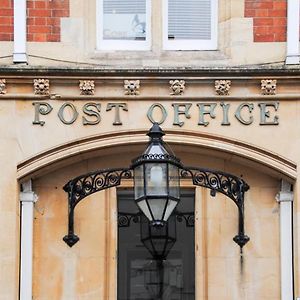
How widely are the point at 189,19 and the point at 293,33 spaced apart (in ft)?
4.03

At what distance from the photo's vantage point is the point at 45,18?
15.0 meters

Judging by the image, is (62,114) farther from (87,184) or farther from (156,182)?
(156,182)

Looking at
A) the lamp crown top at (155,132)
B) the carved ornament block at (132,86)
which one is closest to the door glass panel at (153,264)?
the carved ornament block at (132,86)

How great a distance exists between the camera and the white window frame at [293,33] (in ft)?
48.4

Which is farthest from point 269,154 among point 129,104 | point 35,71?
point 35,71

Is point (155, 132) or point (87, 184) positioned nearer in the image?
point (155, 132)

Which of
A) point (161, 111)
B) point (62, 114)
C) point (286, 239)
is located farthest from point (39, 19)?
point (286, 239)

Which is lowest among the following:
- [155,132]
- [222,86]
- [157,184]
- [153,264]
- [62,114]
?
[153,264]

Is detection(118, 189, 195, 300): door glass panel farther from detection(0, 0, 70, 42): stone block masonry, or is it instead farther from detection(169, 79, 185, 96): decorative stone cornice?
detection(0, 0, 70, 42): stone block masonry

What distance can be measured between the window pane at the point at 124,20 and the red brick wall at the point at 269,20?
1205mm

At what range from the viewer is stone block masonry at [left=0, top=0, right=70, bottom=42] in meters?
14.9

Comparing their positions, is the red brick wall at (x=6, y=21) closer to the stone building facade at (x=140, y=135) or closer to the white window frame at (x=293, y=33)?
the stone building facade at (x=140, y=135)

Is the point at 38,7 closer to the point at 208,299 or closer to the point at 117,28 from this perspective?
the point at 117,28

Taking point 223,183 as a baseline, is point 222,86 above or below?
above
